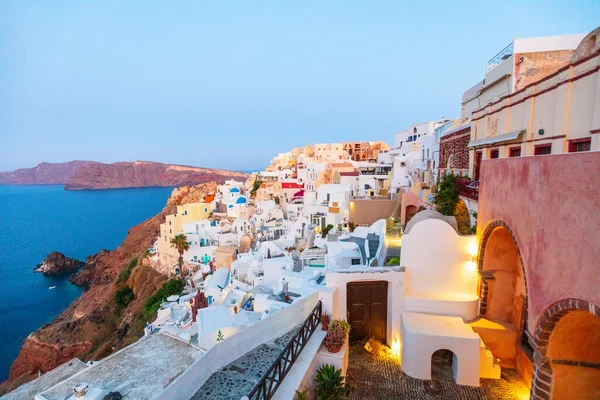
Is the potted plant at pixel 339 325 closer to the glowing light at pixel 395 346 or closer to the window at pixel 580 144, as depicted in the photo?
the glowing light at pixel 395 346

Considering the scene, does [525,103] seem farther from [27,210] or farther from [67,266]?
[27,210]

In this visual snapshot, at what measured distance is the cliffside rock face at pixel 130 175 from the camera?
154750 millimetres

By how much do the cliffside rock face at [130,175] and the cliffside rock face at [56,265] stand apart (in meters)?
108

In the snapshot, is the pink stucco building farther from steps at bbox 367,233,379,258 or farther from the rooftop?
the rooftop

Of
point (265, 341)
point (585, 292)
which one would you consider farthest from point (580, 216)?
point (265, 341)

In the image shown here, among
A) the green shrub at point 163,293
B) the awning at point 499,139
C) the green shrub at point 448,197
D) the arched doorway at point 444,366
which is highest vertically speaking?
the awning at point 499,139

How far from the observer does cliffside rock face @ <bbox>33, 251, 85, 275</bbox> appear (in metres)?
42.1

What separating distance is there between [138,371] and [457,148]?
1577 centimetres

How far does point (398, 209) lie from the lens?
69.1 ft

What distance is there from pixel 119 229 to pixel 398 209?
233ft

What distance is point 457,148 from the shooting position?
14789mm

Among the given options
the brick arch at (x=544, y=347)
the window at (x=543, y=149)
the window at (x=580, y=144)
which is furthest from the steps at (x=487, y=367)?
the window at (x=543, y=149)

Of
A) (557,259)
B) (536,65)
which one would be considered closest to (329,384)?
(557,259)

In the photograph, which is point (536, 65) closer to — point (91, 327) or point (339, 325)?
point (339, 325)
